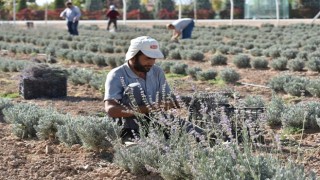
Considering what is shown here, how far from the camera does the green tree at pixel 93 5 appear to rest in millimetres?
55594

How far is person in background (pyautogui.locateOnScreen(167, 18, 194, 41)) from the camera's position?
21328 mm

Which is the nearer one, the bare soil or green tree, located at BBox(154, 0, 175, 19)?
the bare soil

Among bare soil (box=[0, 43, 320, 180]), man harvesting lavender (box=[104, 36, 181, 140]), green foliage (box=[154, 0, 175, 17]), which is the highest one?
green foliage (box=[154, 0, 175, 17])

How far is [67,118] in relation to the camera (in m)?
6.98

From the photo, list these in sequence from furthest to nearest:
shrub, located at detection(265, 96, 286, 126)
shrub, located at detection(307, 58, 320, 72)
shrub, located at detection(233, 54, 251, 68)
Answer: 1. shrub, located at detection(233, 54, 251, 68)
2. shrub, located at detection(307, 58, 320, 72)
3. shrub, located at detection(265, 96, 286, 126)

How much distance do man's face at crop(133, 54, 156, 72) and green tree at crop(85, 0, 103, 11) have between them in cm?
4978

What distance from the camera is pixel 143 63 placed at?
636 cm

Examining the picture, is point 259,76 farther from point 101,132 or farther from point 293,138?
point 101,132

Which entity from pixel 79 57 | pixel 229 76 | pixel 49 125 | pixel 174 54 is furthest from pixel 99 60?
pixel 49 125

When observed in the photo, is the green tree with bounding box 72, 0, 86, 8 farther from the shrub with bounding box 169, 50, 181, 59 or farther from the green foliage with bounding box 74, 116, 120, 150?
the green foliage with bounding box 74, 116, 120, 150

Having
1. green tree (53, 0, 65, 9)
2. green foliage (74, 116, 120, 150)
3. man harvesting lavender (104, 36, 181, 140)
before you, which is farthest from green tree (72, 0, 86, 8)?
green foliage (74, 116, 120, 150)

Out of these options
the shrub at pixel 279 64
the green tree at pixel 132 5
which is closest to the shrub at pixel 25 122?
the shrub at pixel 279 64

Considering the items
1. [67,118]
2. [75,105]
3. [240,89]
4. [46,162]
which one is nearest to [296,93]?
[240,89]

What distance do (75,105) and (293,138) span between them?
155 inches
